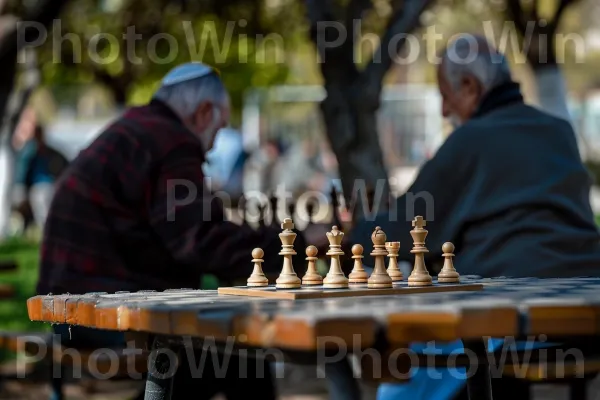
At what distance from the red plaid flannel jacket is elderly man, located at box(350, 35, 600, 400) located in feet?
1.80

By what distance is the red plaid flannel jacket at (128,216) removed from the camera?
399cm

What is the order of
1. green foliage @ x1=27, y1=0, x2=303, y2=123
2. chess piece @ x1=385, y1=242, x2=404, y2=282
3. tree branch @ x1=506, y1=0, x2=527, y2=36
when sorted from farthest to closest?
green foliage @ x1=27, y1=0, x2=303, y2=123
tree branch @ x1=506, y1=0, x2=527, y2=36
chess piece @ x1=385, y1=242, x2=404, y2=282

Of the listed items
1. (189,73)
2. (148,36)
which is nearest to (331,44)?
(189,73)

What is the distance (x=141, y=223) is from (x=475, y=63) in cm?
121

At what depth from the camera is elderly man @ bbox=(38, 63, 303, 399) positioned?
154 inches

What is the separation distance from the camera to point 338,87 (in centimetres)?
580

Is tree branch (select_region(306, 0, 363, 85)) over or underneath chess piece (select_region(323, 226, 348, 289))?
over

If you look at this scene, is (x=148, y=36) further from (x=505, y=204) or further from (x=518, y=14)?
(x=505, y=204)

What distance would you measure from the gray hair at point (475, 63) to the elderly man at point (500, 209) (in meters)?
0.19

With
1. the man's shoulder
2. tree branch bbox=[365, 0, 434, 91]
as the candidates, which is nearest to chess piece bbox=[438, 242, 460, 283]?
the man's shoulder

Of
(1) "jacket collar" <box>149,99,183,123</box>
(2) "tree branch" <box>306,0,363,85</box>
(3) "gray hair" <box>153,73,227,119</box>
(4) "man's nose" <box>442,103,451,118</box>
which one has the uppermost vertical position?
(2) "tree branch" <box>306,0,363,85</box>

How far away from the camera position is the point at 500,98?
395 centimetres

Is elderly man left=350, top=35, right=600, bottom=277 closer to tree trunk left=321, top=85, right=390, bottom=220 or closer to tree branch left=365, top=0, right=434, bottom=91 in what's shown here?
tree trunk left=321, top=85, right=390, bottom=220

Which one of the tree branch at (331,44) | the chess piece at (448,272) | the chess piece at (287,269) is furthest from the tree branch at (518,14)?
the chess piece at (287,269)
